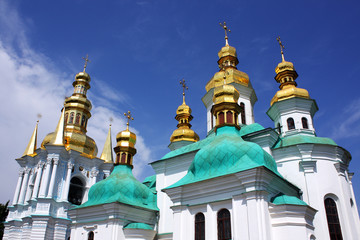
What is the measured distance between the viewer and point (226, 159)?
11180 mm

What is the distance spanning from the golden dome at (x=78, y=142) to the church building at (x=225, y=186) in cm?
136

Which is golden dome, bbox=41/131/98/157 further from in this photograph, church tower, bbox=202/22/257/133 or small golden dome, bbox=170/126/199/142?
church tower, bbox=202/22/257/133

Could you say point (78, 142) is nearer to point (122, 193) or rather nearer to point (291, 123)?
point (122, 193)

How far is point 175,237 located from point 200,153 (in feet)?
10.2

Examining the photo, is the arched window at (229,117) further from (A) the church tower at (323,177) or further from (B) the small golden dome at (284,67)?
(B) the small golden dome at (284,67)

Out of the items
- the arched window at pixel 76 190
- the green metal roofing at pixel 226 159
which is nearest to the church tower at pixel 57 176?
the arched window at pixel 76 190

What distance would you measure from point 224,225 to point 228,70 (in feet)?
42.5

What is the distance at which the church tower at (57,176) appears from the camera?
22.2 m

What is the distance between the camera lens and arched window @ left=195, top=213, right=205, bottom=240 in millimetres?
10625

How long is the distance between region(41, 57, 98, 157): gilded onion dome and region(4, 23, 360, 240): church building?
57.2 inches

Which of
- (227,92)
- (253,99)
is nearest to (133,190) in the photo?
(227,92)

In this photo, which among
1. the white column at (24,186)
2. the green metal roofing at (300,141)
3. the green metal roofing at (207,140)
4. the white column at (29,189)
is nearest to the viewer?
the green metal roofing at (300,141)

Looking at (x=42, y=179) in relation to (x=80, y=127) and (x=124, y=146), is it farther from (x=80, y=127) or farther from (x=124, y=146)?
(x=124, y=146)

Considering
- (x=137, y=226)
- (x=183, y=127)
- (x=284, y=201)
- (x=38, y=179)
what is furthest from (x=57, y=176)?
(x=284, y=201)
